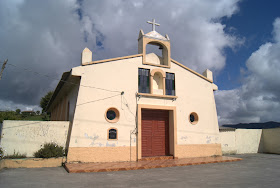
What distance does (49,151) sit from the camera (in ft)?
34.4

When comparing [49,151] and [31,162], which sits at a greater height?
[49,151]

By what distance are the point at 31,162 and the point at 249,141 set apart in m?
16.8

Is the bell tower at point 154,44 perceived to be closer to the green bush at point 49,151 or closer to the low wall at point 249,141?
the green bush at point 49,151

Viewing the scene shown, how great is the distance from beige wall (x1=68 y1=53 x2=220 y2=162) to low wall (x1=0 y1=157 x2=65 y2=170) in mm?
1089

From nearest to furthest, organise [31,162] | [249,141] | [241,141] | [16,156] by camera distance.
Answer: [31,162]
[16,156]
[241,141]
[249,141]

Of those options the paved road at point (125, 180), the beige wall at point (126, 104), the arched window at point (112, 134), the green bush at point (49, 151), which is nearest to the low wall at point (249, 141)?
the beige wall at point (126, 104)

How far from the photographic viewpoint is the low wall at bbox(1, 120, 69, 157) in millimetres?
10320

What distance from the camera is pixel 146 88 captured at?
1345cm

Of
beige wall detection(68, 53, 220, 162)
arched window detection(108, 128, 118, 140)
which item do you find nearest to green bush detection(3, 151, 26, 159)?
beige wall detection(68, 53, 220, 162)

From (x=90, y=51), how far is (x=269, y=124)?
212 feet

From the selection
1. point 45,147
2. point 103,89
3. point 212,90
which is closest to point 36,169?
point 45,147

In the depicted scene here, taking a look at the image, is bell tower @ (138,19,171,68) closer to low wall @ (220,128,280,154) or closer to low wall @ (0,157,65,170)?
low wall @ (220,128,280,154)

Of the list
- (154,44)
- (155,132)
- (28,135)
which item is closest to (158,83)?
(154,44)

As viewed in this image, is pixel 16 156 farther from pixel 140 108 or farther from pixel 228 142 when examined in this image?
pixel 228 142
